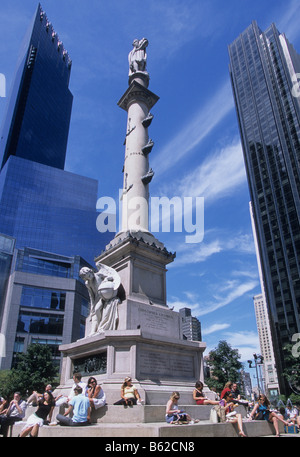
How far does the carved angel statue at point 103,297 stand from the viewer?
12.6 metres

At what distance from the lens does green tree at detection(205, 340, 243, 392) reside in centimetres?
4150

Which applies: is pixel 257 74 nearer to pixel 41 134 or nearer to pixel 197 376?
pixel 41 134

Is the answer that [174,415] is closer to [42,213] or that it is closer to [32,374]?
[32,374]

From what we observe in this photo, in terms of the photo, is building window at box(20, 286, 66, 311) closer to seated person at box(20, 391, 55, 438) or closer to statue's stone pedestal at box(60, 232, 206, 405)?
statue's stone pedestal at box(60, 232, 206, 405)

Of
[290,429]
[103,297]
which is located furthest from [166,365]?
[290,429]

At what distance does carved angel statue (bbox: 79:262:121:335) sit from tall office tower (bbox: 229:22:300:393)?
72207 millimetres

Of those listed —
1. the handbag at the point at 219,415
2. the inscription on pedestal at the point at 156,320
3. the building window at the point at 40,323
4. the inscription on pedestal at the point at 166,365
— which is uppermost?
the building window at the point at 40,323

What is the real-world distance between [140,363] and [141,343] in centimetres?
65

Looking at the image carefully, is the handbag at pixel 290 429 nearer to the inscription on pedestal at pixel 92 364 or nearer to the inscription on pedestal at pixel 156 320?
the inscription on pedestal at pixel 156 320

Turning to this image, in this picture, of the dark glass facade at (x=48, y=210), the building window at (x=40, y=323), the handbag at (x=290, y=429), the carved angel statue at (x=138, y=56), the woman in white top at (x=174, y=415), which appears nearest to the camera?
the woman in white top at (x=174, y=415)

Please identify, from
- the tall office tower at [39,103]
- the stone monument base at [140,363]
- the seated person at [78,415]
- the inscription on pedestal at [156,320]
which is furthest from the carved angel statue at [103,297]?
the tall office tower at [39,103]

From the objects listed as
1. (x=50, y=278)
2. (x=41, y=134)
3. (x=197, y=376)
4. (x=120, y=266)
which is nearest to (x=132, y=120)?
(x=120, y=266)

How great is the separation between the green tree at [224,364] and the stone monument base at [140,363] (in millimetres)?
31577

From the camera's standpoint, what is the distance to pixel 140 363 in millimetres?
11273
